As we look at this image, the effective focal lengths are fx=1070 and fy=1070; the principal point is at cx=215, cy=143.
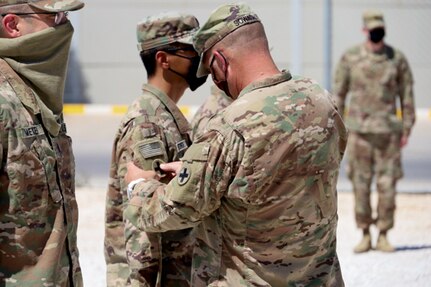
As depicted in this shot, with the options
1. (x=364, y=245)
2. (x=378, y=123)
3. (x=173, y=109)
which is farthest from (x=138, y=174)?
(x=378, y=123)

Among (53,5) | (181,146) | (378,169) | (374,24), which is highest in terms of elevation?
(53,5)

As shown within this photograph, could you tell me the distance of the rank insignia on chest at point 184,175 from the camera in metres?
3.68

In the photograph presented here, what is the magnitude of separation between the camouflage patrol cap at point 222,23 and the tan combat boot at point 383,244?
6.02 m

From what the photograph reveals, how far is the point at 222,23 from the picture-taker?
150 inches

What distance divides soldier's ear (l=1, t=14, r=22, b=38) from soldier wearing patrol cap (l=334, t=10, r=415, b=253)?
5919 mm

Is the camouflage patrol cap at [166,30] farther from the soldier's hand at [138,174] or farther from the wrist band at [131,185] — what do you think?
the wrist band at [131,185]

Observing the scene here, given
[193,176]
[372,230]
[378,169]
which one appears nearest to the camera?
[193,176]

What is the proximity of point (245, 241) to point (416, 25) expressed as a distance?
55.3 ft

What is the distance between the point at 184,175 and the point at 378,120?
6.27 meters

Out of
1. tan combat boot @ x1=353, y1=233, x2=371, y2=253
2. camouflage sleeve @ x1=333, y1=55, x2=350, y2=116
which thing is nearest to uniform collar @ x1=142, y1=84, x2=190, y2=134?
tan combat boot @ x1=353, y1=233, x2=371, y2=253

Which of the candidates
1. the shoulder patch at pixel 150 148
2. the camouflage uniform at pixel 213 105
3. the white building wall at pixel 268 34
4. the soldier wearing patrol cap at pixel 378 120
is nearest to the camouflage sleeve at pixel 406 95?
the soldier wearing patrol cap at pixel 378 120

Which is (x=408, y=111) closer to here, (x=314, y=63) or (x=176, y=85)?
(x=176, y=85)

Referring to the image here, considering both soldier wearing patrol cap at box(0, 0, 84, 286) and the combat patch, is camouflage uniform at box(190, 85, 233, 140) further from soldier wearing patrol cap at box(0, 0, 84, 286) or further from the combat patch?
the combat patch

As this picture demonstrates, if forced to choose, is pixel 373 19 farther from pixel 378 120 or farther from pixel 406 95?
pixel 378 120
